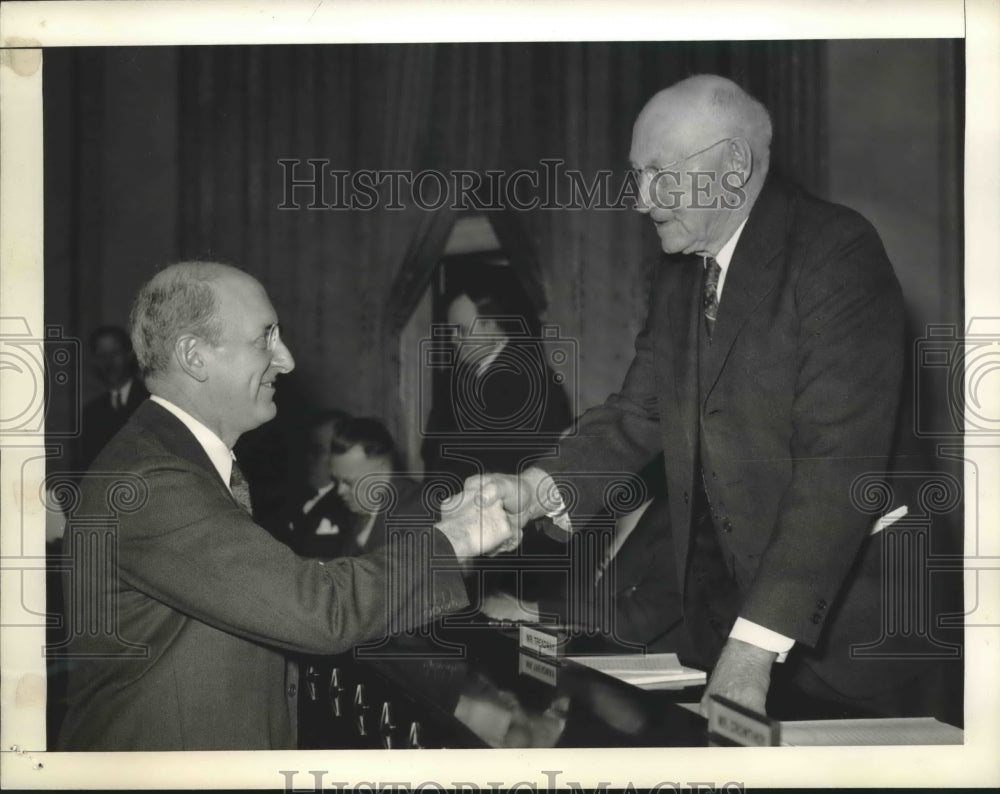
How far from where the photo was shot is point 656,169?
3.32 metres

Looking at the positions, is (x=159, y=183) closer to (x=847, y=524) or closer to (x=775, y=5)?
(x=775, y=5)

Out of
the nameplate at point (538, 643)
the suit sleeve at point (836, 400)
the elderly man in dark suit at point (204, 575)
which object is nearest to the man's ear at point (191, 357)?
the elderly man in dark suit at point (204, 575)

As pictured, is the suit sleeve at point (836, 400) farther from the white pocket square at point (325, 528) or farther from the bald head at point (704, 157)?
the white pocket square at point (325, 528)

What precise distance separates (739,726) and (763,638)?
56cm

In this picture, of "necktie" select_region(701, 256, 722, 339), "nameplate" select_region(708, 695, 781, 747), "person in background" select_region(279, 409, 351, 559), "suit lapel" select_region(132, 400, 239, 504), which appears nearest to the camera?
"nameplate" select_region(708, 695, 781, 747)

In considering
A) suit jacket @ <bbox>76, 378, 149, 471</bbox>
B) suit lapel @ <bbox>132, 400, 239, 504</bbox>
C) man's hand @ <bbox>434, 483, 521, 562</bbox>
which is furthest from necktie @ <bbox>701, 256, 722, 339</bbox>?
suit jacket @ <bbox>76, 378, 149, 471</bbox>

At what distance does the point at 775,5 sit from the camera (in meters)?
3.25

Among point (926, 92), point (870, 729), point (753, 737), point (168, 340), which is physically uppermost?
point (926, 92)

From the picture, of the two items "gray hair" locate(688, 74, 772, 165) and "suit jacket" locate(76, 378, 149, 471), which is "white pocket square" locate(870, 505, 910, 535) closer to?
"gray hair" locate(688, 74, 772, 165)

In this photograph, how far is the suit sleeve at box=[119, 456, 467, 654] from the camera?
2.64 meters

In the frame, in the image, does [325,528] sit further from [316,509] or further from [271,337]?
[271,337]

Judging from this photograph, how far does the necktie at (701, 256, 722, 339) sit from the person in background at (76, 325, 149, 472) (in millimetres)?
1935

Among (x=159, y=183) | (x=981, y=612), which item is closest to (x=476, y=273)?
(x=159, y=183)

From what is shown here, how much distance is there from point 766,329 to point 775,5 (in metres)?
1.00
